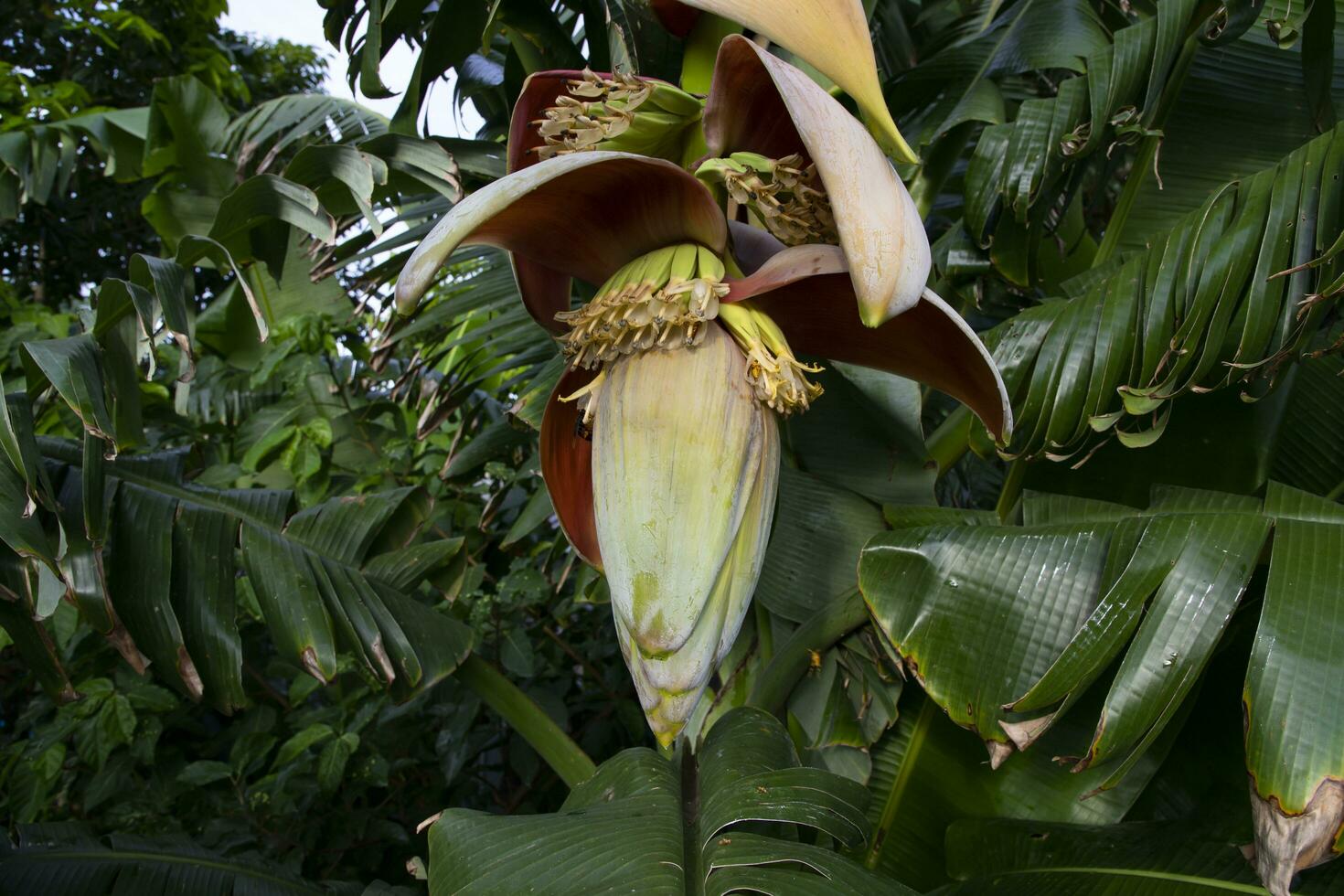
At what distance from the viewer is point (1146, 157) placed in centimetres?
99

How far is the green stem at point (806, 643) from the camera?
829 mm

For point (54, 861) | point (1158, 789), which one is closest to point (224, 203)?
point (54, 861)

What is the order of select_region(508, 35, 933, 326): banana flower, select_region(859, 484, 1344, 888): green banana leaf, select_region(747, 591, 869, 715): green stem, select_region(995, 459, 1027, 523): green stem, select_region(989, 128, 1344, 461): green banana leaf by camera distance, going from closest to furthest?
select_region(508, 35, 933, 326): banana flower, select_region(859, 484, 1344, 888): green banana leaf, select_region(989, 128, 1344, 461): green banana leaf, select_region(747, 591, 869, 715): green stem, select_region(995, 459, 1027, 523): green stem

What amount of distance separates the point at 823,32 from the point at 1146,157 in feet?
2.33

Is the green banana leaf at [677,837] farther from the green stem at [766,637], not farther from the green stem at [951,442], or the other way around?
the green stem at [951,442]

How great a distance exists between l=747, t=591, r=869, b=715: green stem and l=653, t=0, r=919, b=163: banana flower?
486 mm

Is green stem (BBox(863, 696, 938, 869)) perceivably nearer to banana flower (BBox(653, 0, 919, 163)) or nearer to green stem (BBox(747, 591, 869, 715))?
green stem (BBox(747, 591, 869, 715))

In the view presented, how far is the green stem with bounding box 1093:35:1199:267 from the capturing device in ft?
3.04

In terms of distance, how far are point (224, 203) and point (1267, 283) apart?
880 millimetres

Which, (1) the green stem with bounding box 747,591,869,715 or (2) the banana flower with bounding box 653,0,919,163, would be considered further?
(1) the green stem with bounding box 747,591,869,715

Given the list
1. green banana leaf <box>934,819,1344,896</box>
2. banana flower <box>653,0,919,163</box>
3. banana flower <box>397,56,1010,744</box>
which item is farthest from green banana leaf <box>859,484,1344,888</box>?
banana flower <box>653,0,919,163</box>

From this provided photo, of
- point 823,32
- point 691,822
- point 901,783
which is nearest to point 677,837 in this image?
point 691,822

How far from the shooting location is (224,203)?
2.77 ft

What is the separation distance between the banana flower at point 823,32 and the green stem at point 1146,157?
0.59m
